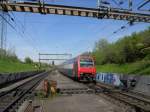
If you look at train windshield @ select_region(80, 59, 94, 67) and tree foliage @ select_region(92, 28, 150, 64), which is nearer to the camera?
train windshield @ select_region(80, 59, 94, 67)

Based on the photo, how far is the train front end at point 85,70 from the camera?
37.6 m

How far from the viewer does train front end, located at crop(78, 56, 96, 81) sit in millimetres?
37566

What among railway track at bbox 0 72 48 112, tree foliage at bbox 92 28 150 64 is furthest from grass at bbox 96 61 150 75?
railway track at bbox 0 72 48 112

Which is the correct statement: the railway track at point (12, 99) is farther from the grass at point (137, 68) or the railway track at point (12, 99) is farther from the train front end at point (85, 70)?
the grass at point (137, 68)

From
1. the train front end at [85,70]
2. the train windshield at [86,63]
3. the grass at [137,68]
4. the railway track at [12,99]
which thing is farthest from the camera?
the grass at [137,68]

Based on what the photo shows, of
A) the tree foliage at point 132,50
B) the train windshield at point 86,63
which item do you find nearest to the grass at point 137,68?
the tree foliage at point 132,50

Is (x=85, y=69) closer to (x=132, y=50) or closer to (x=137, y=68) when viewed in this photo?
(x=137, y=68)

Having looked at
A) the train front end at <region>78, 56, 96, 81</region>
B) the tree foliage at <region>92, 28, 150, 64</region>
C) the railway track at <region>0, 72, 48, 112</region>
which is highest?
the tree foliage at <region>92, 28, 150, 64</region>

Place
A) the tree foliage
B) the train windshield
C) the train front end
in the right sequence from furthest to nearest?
1. the tree foliage
2. the train windshield
3. the train front end

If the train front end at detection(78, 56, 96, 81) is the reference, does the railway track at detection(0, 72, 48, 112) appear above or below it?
below

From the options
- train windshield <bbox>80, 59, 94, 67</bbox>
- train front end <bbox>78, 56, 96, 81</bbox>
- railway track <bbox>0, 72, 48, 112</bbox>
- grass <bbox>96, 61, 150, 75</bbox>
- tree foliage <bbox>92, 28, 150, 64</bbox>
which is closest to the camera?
railway track <bbox>0, 72, 48, 112</bbox>

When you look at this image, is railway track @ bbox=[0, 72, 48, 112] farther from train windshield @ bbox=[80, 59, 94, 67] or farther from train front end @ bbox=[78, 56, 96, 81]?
train windshield @ bbox=[80, 59, 94, 67]

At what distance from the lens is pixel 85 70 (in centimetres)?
3762

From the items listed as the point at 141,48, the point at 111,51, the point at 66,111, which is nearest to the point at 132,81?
the point at 66,111
